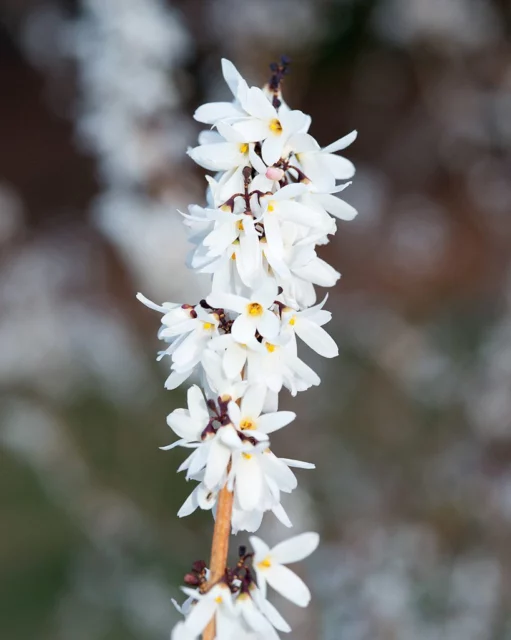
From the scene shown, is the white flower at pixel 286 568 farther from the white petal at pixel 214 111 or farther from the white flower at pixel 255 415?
the white petal at pixel 214 111

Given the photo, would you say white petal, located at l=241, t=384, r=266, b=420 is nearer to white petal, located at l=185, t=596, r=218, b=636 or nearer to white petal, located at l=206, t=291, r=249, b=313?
white petal, located at l=206, t=291, r=249, b=313

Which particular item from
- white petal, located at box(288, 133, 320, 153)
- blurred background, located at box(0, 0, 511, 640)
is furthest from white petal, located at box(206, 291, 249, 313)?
blurred background, located at box(0, 0, 511, 640)

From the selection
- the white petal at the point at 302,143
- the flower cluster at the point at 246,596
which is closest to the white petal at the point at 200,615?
the flower cluster at the point at 246,596

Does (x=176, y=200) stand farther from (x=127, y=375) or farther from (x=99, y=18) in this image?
(x=127, y=375)

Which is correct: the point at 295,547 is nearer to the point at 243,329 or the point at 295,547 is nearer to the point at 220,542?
the point at 220,542

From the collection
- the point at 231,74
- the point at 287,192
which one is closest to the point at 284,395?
the point at 231,74

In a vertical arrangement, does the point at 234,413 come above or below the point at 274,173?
below

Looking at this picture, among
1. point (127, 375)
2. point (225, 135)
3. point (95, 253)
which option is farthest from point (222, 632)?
point (95, 253)

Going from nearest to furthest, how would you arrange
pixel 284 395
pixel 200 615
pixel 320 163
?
pixel 200 615
pixel 320 163
pixel 284 395
